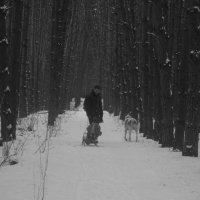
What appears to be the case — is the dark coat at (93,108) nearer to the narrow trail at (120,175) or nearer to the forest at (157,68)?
the forest at (157,68)

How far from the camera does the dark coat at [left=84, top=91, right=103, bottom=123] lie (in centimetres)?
1680

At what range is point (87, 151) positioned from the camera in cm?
1388

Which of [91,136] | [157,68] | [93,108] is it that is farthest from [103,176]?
[157,68]

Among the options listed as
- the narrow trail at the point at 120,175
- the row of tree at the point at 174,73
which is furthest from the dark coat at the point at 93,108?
the narrow trail at the point at 120,175

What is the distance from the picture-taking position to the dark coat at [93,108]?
16.8 metres

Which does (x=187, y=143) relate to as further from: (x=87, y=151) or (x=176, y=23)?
(x=176, y=23)

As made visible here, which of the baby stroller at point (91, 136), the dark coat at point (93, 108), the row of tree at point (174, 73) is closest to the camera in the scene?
the row of tree at point (174, 73)

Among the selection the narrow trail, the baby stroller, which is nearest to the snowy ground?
the narrow trail

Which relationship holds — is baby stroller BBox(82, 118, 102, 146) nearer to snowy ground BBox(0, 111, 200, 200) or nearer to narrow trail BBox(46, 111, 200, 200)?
narrow trail BBox(46, 111, 200, 200)

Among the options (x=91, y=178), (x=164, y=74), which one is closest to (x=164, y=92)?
(x=164, y=74)

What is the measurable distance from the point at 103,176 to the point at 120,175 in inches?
15.5

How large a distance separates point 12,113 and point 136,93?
395 inches

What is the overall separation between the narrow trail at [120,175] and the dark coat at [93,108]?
8.44 feet

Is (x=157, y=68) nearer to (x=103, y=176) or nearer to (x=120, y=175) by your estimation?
(x=120, y=175)
